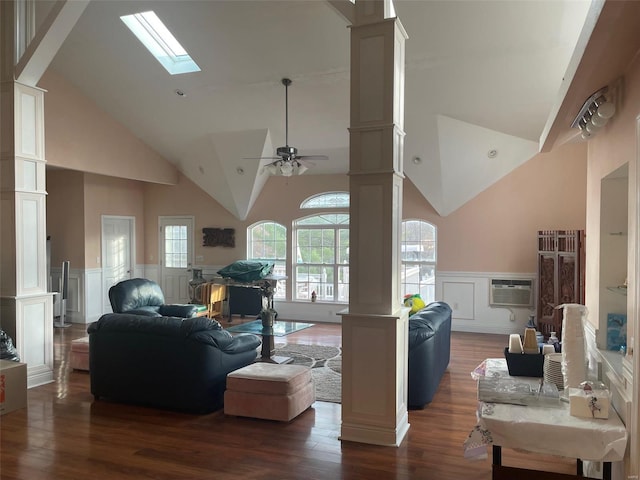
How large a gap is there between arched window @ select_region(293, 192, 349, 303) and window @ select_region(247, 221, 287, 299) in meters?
0.27

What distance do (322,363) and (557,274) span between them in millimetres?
3297

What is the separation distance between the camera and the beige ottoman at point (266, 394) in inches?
160

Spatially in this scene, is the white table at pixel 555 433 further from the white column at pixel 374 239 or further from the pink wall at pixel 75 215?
the pink wall at pixel 75 215

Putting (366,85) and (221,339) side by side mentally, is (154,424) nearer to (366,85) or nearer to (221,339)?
(221,339)

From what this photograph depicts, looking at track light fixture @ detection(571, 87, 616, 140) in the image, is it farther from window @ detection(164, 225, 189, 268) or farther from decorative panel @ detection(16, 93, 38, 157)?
window @ detection(164, 225, 189, 268)

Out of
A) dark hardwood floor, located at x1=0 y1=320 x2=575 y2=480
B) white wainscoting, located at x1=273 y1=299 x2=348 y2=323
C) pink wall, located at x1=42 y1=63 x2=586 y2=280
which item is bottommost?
dark hardwood floor, located at x1=0 y1=320 x2=575 y2=480

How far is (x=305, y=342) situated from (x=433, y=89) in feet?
12.6

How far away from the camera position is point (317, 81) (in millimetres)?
6570

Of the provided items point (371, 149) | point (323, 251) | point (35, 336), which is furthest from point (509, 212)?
point (35, 336)

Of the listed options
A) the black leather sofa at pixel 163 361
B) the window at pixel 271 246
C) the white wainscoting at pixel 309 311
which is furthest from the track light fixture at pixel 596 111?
the window at pixel 271 246

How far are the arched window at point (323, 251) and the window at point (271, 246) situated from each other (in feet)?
0.89

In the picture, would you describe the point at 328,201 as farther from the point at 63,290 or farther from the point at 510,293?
the point at 63,290

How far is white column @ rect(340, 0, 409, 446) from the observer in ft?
11.8

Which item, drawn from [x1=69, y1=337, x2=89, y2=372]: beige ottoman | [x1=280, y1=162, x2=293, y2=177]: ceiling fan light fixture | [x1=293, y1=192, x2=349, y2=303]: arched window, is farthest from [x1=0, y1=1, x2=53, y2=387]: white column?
[x1=293, y1=192, x2=349, y2=303]: arched window
